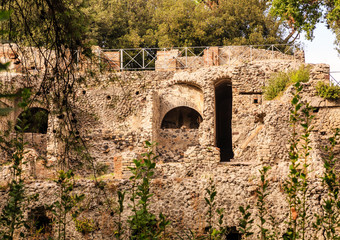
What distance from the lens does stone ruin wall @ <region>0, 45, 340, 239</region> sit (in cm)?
1077

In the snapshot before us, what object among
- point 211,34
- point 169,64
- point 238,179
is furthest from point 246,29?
point 238,179

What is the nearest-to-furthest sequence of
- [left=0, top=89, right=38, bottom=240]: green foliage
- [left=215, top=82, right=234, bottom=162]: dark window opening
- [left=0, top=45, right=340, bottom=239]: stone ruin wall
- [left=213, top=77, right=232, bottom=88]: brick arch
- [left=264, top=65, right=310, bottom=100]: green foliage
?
[left=0, top=89, right=38, bottom=240]: green foliage < [left=0, top=45, right=340, bottom=239]: stone ruin wall < [left=264, top=65, right=310, bottom=100]: green foliage < [left=213, top=77, right=232, bottom=88]: brick arch < [left=215, top=82, right=234, bottom=162]: dark window opening

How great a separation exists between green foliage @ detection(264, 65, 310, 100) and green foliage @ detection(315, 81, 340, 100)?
3.81 feet

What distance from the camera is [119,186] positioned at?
11281mm

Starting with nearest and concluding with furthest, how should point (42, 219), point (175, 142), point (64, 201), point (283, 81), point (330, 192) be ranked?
1. point (330, 192)
2. point (64, 201)
3. point (42, 219)
4. point (283, 81)
5. point (175, 142)

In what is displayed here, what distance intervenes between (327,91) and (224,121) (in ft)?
27.0

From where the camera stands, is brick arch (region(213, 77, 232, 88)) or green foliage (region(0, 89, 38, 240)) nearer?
green foliage (region(0, 89, 38, 240))

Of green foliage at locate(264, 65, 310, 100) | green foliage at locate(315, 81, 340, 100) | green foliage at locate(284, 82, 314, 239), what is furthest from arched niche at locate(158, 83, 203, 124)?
green foliage at locate(284, 82, 314, 239)

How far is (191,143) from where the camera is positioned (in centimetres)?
1809

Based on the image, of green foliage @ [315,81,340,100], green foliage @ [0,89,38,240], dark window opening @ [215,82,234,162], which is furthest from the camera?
dark window opening @ [215,82,234,162]

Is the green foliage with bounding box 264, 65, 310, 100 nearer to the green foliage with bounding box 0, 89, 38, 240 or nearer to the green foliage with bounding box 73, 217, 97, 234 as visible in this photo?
the green foliage with bounding box 73, 217, 97, 234

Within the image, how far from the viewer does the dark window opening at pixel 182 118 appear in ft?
72.1

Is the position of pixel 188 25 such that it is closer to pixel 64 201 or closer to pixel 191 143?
pixel 191 143

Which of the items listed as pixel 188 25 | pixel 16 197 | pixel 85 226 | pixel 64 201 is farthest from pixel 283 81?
pixel 16 197
